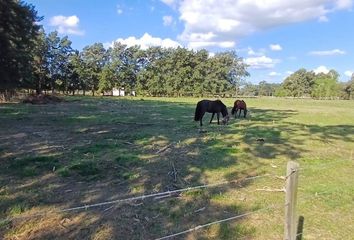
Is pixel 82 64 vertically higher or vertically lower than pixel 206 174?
higher

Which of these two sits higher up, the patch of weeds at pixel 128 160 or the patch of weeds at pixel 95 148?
the patch of weeds at pixel 128 160

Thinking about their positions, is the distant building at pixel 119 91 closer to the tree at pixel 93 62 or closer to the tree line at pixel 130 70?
the tree line at pixel 130 70

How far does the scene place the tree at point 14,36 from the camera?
22.2 metres

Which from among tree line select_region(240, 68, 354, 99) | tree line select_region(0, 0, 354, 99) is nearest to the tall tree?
tree line select_region(240, 68, 354, 99)

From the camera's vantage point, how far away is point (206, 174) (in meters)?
8.64

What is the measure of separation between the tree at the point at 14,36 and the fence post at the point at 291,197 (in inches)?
841

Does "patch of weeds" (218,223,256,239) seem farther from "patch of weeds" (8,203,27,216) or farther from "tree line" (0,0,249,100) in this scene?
"tree line" (0,0,249,100)

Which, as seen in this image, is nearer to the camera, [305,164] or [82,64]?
[305,164]

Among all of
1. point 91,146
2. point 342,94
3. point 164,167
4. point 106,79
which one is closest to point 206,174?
point 164,167

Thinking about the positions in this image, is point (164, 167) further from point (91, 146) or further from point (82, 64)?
point (82, 64)

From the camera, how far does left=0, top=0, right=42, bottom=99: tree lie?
872 inches

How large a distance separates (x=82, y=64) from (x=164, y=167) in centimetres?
8053

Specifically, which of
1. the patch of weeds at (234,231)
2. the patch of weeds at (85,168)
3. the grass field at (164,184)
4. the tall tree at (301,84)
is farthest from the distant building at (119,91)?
the patch of weeds at (234,231)

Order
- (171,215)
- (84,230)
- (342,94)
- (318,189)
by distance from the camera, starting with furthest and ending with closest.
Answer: (342,94) → (318,189) → (171,215) → (84,230)
